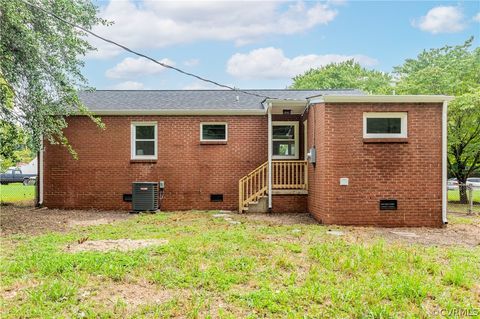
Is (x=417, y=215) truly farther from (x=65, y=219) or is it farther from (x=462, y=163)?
(x=462, y=163)

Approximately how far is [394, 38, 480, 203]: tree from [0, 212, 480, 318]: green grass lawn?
11.4 m

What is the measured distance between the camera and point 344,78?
115ft

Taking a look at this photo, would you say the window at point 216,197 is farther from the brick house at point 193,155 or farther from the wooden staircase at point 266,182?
the wooden staircase at point 266,182

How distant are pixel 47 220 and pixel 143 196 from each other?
269 cm

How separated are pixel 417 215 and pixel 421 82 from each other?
12.5 meters

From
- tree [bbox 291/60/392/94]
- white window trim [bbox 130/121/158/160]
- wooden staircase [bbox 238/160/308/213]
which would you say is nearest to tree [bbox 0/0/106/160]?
white window trim [bbox 130/121/158/160]

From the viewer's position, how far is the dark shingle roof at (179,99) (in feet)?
40.1

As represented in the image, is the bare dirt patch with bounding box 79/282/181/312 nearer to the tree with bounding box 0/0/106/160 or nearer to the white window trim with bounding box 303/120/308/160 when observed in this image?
the tree with bounding box 0/0/106/160

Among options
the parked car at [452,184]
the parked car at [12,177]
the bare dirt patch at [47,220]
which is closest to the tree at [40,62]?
the bare dirt patch at [47,220]

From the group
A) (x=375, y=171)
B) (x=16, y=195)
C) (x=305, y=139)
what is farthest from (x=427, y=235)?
(x=16, y=195)

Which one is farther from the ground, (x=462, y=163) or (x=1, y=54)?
(x=1, y=54)

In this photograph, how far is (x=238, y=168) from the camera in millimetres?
11727

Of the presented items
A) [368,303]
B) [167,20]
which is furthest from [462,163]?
[368,303]

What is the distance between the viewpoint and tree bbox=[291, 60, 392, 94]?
33.8 m
